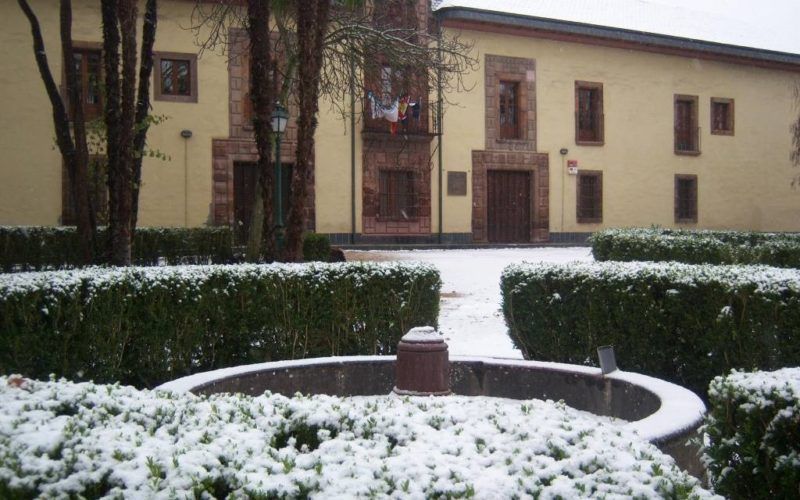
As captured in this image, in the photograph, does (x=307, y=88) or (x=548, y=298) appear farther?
(x=307, y=88)

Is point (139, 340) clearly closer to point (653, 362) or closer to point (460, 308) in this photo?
point (653, 362)

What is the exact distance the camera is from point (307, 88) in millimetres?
8703

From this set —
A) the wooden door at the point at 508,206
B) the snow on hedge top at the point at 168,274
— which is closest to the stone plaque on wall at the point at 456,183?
the wooden door at the point at 508,206

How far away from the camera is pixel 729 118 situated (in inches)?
1092

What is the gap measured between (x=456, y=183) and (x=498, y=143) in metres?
2.02

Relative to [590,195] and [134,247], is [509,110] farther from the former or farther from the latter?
[134,247]

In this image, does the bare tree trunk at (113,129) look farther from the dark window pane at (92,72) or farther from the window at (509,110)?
the window at (509,110)

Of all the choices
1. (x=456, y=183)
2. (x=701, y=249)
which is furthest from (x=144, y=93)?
Answer: (x=456, y=183)

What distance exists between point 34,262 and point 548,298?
1144 centimetres

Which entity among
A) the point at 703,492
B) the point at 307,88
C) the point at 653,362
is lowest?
the point at 653,362

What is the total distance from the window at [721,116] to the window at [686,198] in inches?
82.7

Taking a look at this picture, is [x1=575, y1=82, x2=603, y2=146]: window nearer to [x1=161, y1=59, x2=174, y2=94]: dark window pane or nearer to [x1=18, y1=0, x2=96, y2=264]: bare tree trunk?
[x1=161, y1=59, x2=174, y2=94]: dark window pane

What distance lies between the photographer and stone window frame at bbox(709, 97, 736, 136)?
27328 mm

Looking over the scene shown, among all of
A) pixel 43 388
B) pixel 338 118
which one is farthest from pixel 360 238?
pixel 43 388
